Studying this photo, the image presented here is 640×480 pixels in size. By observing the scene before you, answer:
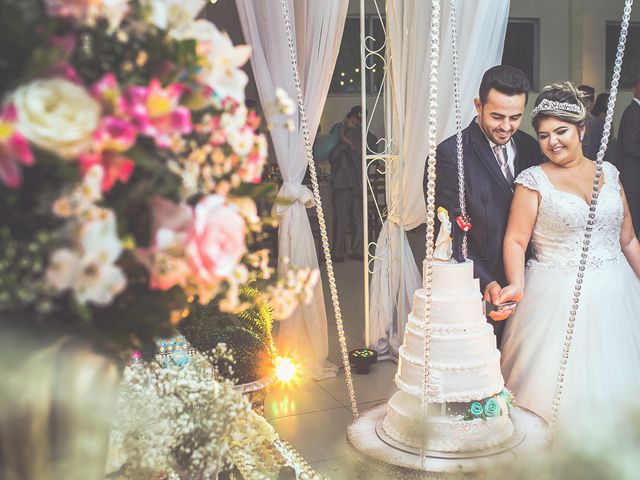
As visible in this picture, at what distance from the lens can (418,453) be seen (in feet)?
6.91

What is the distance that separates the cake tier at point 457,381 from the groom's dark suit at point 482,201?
104 cm

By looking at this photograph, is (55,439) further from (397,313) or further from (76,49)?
(397,313)

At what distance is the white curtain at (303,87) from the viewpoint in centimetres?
421

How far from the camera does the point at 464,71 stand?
4398 millimetres

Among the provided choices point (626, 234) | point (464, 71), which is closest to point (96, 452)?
point (626, 234)

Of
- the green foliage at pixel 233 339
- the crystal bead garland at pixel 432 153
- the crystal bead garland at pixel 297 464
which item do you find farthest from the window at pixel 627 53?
the crystal bead garland at pixel 297 464

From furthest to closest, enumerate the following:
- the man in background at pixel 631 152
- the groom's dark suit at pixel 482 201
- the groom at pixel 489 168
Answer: the man in background at pixel 631 152 → the groom's dark suit at pixel 482 201 → the groom at pixel 489 168

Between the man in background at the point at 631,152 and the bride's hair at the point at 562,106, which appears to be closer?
the bride's hair at the point at 562,106

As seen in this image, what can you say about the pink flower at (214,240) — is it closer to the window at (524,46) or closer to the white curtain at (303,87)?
the white curtain at (303,87)

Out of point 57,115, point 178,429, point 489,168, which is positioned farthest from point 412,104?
point 57,115

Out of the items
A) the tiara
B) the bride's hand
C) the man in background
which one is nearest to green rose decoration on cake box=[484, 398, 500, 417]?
the bride's hand

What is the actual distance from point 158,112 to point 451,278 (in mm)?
1606

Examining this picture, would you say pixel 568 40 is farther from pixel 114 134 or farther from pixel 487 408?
pixel 114 134

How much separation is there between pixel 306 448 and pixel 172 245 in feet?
9.51
